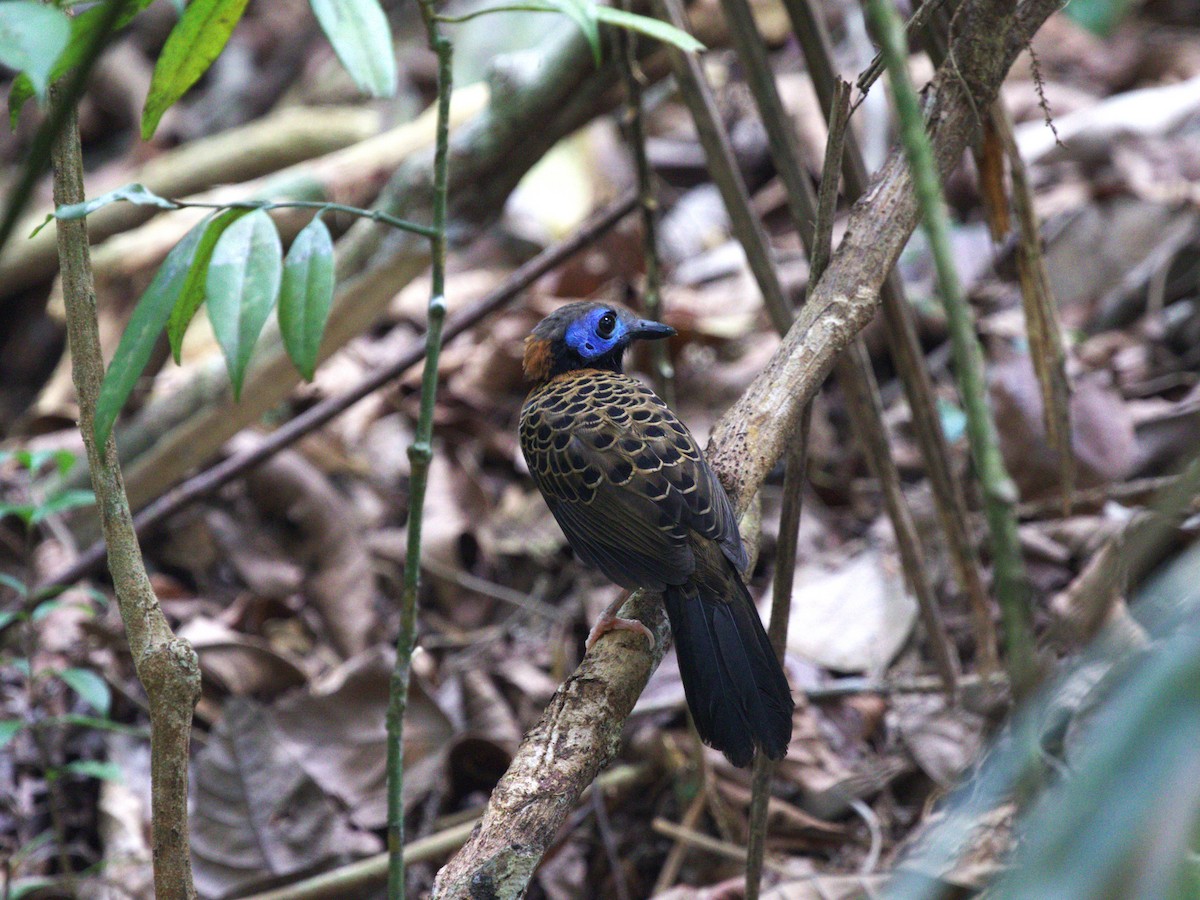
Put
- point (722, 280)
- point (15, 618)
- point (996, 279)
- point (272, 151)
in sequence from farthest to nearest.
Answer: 1. point (272, 151)
2. point (722, 280)
3. point (996, 279)
4. point (15, 618)

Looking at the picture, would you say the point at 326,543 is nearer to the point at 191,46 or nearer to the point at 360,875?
the point at 360,875

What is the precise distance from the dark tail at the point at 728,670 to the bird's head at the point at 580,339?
1.25 meters

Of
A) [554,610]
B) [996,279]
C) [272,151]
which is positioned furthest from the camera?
[272,151]

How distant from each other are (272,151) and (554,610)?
155 inches

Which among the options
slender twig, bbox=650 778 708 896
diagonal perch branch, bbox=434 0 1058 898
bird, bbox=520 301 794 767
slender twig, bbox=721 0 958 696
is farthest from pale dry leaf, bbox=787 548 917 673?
diagonal perch branch, bbox=434 0 1058 898

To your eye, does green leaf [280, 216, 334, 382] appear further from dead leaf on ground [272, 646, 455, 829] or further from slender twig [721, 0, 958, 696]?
→ dead leaf on ground [272, 646, 455, 829]

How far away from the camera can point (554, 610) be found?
16.1 feet

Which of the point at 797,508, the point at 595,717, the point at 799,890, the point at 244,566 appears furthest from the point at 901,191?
the point at 244,566

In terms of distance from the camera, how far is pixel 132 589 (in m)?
1.77

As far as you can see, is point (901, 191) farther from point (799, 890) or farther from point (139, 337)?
point (799, 890)

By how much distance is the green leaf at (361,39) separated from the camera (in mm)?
1686

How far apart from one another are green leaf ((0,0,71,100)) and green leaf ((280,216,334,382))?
0.71m

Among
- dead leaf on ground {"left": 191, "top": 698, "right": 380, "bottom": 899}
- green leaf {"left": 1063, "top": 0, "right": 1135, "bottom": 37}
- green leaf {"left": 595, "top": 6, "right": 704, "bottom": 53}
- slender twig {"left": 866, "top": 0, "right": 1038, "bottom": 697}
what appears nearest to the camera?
slender twig {"left": 866, "top": 0, "right": 1038, "bottom": 697}

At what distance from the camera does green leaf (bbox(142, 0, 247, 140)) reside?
5.80 feet
